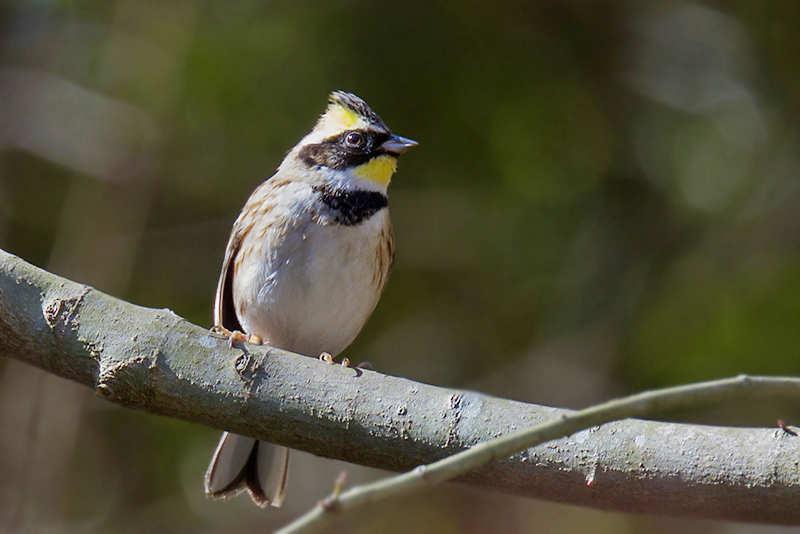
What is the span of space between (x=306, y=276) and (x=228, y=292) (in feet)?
2.14

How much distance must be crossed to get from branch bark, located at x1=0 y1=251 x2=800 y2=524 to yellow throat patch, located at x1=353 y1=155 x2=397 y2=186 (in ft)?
6.02

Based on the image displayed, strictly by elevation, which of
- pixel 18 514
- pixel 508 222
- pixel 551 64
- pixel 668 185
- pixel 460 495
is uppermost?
pixel 551 64

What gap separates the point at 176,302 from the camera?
20.0 ft

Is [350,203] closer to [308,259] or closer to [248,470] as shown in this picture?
[308,259]

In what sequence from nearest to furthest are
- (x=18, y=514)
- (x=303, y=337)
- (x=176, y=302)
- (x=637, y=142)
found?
(x=303, y=337)
(x=18, y=514)
(x=176, y=302)
(x=637, y=142)

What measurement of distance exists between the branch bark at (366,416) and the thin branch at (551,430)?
0.50m

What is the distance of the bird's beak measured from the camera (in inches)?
174

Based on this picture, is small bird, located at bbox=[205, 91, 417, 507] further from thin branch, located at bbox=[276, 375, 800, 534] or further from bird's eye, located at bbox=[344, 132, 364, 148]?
thin branch, located at bbox=[276, 375, 800, 534]

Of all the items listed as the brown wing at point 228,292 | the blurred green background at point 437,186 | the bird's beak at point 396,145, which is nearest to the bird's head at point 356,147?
the bird's beak at point 396,145

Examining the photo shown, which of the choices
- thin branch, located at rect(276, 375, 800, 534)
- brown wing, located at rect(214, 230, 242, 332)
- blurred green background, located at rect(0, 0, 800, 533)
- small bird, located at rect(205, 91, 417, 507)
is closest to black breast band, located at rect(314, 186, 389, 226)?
small bird, located at rect(205, 91, 417, 507)

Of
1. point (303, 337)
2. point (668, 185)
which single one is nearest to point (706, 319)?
point (668, 185)

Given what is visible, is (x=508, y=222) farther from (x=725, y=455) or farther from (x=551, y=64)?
(x=725, y=455)

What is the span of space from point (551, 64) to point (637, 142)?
84 centimetres

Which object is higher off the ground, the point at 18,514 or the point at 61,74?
the point at 61,74
